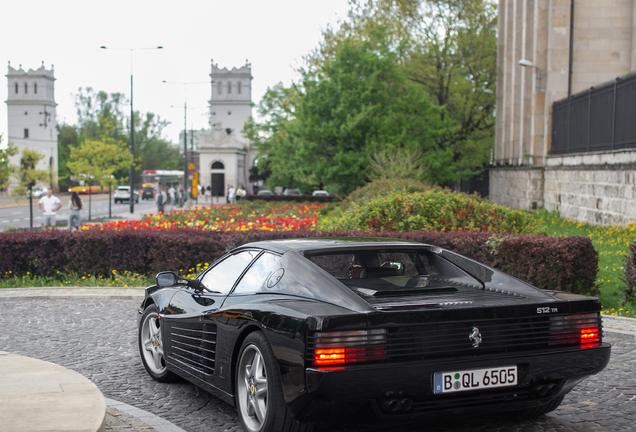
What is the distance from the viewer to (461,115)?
4094 centimetres

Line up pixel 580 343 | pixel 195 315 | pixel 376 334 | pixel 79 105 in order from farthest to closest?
pixel 79 105, pixel 195 315, pixel 580 343, pixel 376 334

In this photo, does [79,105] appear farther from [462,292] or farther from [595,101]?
[462,292]

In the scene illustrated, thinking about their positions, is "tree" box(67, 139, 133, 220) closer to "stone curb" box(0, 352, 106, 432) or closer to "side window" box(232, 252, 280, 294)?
"stone curb" box(0, 352, 106, 432)

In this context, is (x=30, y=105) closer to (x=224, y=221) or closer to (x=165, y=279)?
(x=224, y=221)


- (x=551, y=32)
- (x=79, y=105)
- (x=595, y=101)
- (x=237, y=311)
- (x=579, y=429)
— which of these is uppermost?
(x=79, y=105)

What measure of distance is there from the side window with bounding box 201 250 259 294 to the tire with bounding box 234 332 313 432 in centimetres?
80

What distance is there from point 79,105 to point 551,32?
11471cm

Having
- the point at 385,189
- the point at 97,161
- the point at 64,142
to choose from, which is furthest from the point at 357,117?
the point at 64,142

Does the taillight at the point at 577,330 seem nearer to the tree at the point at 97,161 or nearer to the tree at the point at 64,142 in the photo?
the tree at the point at 97,161

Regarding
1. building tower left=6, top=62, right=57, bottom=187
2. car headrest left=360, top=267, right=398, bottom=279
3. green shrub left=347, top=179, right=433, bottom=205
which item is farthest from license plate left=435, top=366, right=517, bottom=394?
building tower left=6, top=62, right=57, bottom=187

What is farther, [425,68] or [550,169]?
[425,68]

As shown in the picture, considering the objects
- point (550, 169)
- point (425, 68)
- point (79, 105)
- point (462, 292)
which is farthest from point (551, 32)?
point (79, 105)

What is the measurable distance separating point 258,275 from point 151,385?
1.82 metres

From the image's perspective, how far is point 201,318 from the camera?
499 cm
